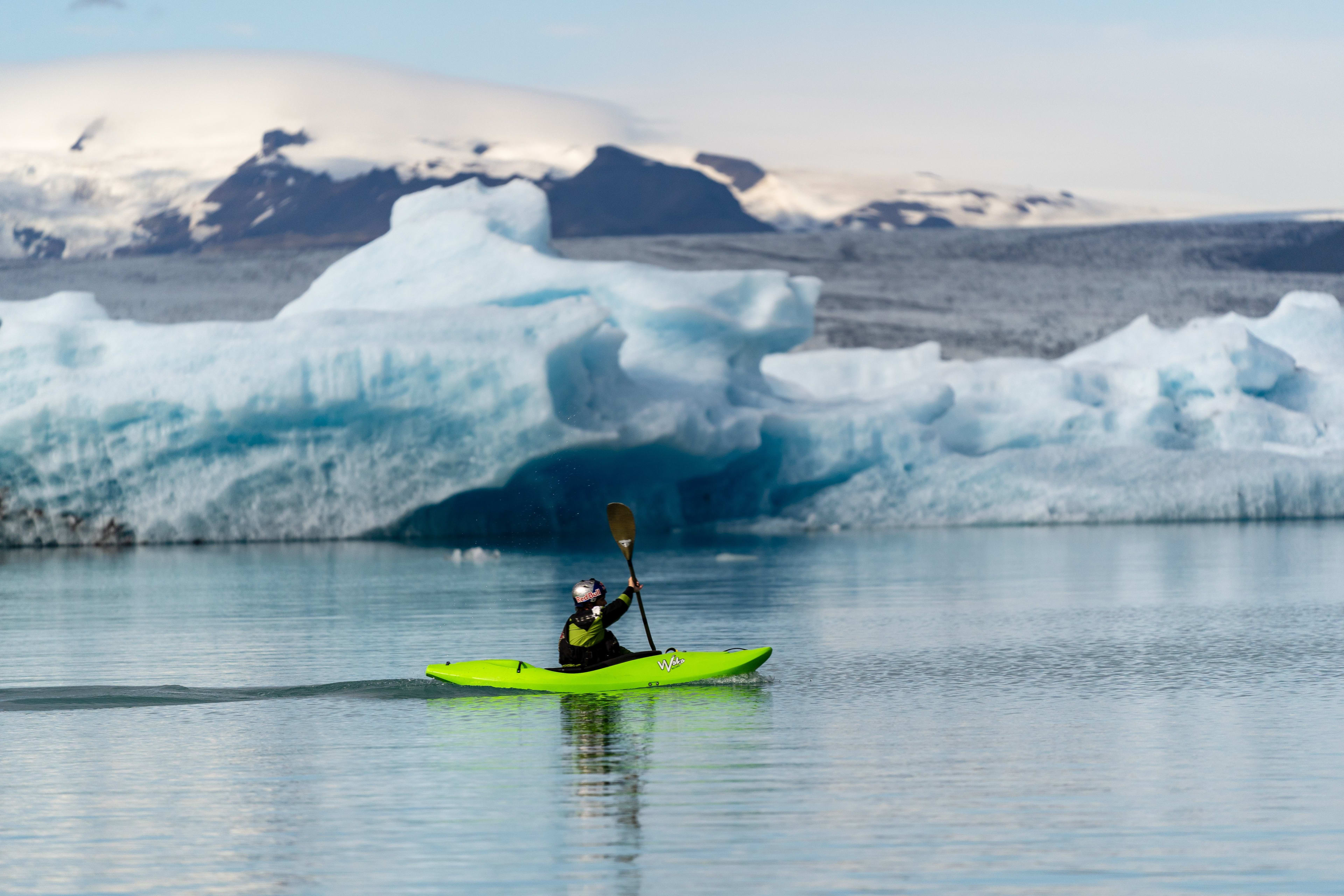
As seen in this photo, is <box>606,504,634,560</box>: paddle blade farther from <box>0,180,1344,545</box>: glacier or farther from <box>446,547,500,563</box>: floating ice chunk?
<box>0,180,1344,545</box>: glacier

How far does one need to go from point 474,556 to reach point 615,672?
11047 millimetres

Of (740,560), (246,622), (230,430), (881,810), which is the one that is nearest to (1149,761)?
(881,810)

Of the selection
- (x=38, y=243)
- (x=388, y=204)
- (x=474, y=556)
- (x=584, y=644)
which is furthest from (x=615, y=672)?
(x=388, y=204)

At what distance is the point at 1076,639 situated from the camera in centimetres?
1077

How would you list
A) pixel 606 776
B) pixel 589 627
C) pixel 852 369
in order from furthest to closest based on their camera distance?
pixel 852 369 → pixel 589 627 → pixel 606 776

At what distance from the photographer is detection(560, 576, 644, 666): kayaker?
855cm

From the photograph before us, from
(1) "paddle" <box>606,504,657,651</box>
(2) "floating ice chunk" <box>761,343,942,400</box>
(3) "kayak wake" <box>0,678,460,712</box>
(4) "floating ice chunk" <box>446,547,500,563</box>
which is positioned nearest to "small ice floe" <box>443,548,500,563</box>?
(4) "floating ice chunk" <box>446,547,500,563</box>

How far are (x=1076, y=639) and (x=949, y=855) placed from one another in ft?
20.0

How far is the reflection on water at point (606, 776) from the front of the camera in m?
5.08

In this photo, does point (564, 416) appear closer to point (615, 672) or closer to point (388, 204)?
point (615, 672)

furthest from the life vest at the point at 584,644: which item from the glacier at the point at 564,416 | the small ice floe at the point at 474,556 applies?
the glacier at the point at 564,416

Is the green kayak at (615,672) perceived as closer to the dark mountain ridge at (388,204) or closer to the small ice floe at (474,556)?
the small ice floe at (474,556)

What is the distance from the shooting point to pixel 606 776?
6312mm

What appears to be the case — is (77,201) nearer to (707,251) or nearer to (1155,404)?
(707,251)
